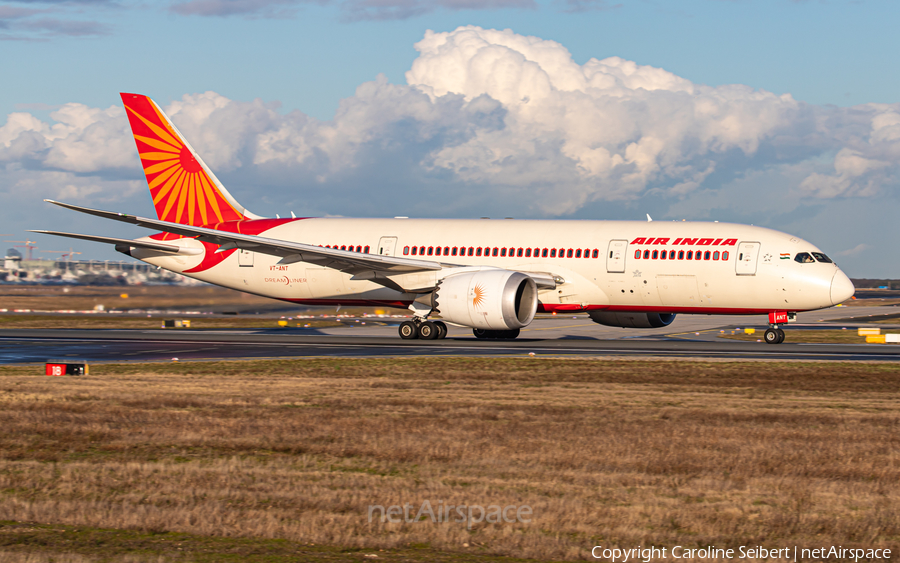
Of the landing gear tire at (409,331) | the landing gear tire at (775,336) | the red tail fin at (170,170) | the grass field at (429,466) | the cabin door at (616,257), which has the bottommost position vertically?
the grass field at (429,466)

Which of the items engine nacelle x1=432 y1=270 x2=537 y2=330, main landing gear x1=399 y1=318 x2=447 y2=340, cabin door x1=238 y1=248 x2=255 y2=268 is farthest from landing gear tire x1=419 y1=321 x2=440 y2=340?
cabin door x1=238 y1=248 x2=255 y2=268

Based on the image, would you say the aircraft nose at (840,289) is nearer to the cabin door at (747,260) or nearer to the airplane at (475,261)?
the airplane at (475,261)

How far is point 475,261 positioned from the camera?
32.3 meters

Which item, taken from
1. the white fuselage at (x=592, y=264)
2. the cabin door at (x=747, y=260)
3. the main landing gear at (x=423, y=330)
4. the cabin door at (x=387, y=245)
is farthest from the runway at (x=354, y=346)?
the cabin door at (x=387, y=245)

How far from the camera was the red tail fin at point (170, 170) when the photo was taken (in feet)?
119

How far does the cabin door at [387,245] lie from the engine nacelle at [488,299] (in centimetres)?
418

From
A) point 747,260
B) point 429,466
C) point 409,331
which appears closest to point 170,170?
point 409,331

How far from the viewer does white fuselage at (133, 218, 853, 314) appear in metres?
29.2

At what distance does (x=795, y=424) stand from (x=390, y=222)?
23440 mm

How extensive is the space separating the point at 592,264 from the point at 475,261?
429 centimetres

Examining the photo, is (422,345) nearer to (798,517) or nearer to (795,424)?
(795,424)

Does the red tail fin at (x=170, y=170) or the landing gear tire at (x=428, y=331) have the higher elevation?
the red tail fin at (x=170, y=170)

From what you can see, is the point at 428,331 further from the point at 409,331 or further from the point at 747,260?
the point at 747,260

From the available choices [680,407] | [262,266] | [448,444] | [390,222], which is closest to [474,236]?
[390,222]
